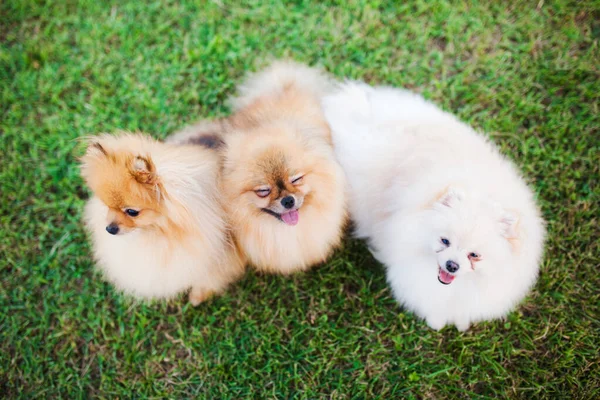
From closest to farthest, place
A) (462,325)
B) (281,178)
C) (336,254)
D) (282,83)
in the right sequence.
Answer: (281,178) < (462,325) < (282,83) < (336,254)

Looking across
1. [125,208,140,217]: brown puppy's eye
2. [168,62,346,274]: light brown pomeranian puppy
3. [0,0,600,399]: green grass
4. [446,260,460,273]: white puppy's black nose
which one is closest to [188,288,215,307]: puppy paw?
[0,0,600,399]: green grass

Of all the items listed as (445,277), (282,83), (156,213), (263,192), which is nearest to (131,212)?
(156,213)

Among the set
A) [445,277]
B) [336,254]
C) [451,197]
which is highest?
[451,197]

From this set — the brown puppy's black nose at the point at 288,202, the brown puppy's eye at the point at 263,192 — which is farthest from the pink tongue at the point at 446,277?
the brown puppy's eye at the point at 263,192

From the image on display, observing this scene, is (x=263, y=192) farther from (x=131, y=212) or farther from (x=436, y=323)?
(x=436, y=323)

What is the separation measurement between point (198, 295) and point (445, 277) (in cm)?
159

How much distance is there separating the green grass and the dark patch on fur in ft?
2.93

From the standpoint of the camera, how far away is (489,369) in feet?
8.59

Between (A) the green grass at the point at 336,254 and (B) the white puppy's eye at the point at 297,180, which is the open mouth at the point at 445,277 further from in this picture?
(B) the white puppy's eye at the point at 297,180

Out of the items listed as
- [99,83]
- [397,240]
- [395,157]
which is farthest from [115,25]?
[397,240]

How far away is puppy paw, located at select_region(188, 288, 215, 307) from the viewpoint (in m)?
2.75

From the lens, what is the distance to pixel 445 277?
2.11m

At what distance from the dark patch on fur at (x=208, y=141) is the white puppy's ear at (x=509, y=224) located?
1500 millimetres

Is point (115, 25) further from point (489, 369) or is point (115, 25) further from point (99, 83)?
point (489, 369)
